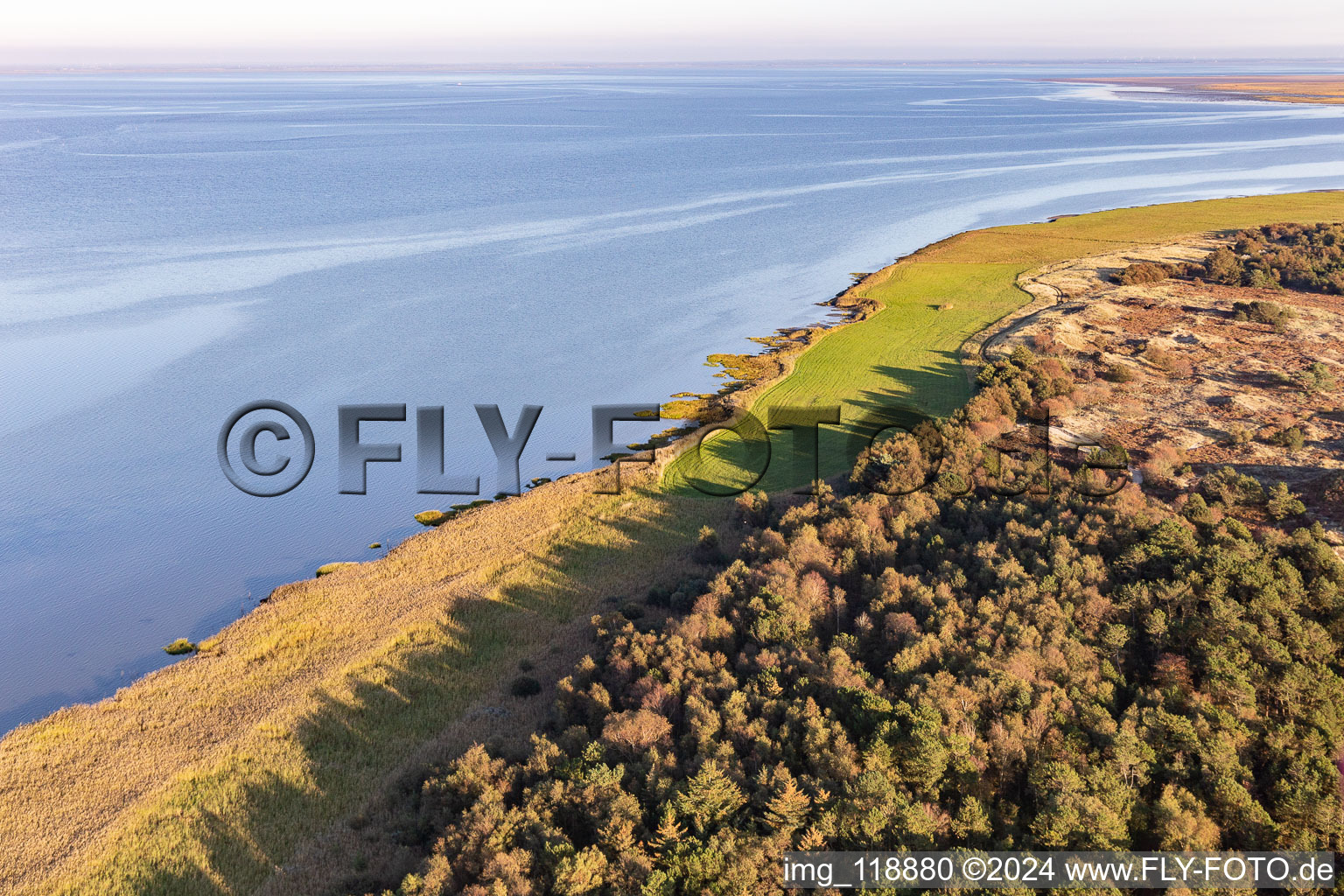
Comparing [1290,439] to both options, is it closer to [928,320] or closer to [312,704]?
[928,320]

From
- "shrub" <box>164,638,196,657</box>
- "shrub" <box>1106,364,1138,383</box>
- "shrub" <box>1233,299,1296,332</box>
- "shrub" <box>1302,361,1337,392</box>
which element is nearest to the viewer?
"shrub" <box>164,638,196,657</box>

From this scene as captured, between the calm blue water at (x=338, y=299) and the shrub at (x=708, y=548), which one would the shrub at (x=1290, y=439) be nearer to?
the shrub at (x=708, y=548)

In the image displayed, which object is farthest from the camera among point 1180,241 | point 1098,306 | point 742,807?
point 1180,241

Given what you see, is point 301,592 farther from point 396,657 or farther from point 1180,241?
point 1180,241

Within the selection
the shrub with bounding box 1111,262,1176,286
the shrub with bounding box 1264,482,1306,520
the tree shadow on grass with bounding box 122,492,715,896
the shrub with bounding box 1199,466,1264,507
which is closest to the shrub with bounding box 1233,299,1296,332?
the shrub with bounding box 1111,262,1176,286

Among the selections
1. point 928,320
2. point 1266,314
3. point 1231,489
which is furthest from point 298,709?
point 1266,314

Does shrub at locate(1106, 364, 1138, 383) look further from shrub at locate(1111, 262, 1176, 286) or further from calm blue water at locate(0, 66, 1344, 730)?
shrub at locate(1111, 262, 1176, 286)

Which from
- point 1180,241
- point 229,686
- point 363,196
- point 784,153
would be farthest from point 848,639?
point 784,153

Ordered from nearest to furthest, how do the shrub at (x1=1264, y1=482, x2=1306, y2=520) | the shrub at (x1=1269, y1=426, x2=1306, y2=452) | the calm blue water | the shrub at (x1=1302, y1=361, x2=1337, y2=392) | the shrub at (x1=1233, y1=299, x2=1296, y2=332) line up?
the shrub at (x1=1264, y1=482, x2=1306, y2=520), the calm blue water, the shrub at (x1=1269, y1=426, x2=1306, y2=452), the shrub at (x1=1302, y1=361, x2=1337, y2=392), the shrub at (x1=1233, y1=299, x2=1296, y2=332)
